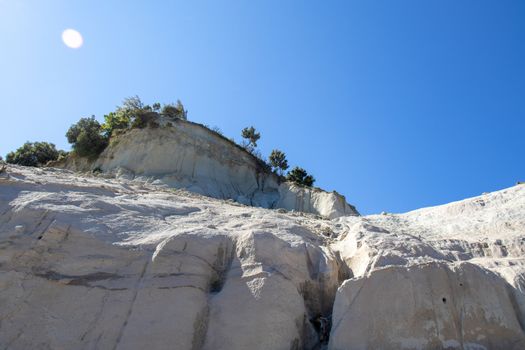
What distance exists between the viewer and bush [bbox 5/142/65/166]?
28.7 meters

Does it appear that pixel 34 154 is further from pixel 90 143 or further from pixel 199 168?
pixel 199 168

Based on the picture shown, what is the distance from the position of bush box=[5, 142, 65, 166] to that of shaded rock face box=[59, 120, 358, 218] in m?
5.57

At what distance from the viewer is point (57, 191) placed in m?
8.45

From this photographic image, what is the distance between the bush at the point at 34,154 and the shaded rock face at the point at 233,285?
23.4 metres

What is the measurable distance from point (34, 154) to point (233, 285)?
2819 cm

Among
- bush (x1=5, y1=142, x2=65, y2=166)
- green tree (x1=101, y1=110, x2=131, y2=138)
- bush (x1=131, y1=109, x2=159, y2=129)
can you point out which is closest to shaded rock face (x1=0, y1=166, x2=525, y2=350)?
bush (x1=131, y1=109, x2=159, y2=129)

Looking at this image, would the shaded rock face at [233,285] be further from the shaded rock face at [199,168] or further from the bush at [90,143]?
the bush at [90,143]

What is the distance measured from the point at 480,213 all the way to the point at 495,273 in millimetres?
3246

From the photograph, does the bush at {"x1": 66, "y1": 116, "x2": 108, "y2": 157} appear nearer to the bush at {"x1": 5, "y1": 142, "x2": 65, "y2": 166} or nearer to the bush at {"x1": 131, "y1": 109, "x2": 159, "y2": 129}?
the bush at {"x1": 131, "y1": 109, "x2": 159, "y2": 129}

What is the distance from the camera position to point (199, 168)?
2344 cm

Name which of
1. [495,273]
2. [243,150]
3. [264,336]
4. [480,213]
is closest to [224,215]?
[264,336]

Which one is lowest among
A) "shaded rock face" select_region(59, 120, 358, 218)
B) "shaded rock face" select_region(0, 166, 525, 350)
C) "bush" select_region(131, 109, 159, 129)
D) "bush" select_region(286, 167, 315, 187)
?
"shaded rock face" select_region(0, 166, 525, 350)

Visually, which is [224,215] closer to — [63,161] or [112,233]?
[112,233]

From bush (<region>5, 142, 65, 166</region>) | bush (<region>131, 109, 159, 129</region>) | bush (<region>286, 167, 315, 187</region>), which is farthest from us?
bush (<region>286, 167, 315, 187</region>)
